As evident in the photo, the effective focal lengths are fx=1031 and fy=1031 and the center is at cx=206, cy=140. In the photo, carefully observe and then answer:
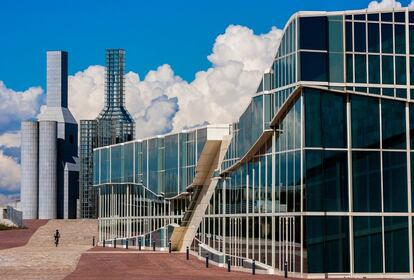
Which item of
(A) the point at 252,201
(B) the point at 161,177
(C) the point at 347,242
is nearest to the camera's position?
(C) the point at 347,242

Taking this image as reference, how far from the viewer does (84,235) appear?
105m

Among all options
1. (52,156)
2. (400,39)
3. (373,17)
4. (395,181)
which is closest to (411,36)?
(400,39)

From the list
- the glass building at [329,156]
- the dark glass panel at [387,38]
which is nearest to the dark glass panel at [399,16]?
the glass building at [329,156]

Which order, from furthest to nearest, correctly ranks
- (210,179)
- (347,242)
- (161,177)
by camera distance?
(161,177) < (210,179) < (347,242)

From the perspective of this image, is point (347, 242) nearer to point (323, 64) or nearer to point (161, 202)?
point (323, 64)

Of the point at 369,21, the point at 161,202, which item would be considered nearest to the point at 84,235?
the point at 161,202

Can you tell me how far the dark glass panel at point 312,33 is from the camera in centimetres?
5003

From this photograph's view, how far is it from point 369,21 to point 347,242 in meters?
11.8

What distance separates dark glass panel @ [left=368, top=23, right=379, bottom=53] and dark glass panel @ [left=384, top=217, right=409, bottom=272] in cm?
954

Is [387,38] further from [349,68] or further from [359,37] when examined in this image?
[349,68]

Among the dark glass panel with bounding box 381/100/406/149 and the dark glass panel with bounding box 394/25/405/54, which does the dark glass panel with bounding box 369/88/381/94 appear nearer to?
the dark glass panel with bounding box 394/25/405/54

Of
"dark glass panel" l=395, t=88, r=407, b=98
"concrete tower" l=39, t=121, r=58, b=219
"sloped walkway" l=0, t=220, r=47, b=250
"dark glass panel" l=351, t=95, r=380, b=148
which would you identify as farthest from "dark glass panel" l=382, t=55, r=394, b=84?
"concrete tower" l=39, t=121, r=58, b=219

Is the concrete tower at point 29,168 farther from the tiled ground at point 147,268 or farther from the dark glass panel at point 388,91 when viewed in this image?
the dark glass panel at point 388,91

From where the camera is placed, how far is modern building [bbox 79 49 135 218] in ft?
521
